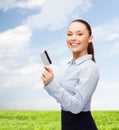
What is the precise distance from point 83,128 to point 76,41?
70 cm

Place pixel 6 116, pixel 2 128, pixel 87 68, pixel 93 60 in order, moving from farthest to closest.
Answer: pixel 6 116
pixel 2 128
pixel 93 60
pixel 87 68

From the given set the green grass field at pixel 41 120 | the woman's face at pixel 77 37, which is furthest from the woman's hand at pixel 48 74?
the green grass field at pixel 41 120

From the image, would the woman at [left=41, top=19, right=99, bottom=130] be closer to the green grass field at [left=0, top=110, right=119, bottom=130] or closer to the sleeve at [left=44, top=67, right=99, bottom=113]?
the sleeve at [left=44, top=67, right=99, bottom=113]

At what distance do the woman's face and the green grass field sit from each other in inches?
248

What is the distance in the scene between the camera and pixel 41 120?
11.2 m

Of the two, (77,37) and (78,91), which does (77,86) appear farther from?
(77,37)

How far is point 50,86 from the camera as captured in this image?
116 inches

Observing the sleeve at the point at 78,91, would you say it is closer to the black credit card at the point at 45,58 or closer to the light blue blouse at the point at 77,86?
the light blue blouse at the point at 77,86

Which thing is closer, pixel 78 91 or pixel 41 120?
pixel 78 91

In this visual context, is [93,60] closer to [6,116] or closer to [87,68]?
[87,68]

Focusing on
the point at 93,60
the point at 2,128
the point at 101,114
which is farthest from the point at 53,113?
the point at 93,60

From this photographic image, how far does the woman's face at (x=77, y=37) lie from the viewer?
3334 millimetres

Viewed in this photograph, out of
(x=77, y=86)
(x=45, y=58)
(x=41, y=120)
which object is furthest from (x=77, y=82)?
(x=41, y=120)

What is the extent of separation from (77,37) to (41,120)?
8109 mm
